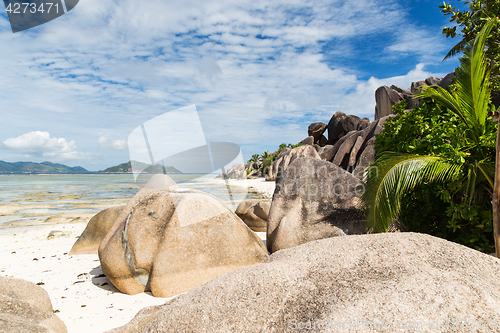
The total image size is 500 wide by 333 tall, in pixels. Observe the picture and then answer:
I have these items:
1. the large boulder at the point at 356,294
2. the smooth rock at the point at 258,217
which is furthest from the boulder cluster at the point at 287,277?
the smooth rock at the point at 258,217

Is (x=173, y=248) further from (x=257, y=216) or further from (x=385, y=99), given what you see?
(x=385, y=99)

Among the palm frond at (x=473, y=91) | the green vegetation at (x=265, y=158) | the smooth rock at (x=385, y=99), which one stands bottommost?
the green vegetation at (x=265, y=158)

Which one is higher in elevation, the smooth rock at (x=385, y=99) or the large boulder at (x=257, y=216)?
the smooth rock at (x=385, y=99)

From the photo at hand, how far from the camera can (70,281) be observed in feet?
14.6

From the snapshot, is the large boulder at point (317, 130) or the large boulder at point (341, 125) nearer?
the large boulder at point (341, 125)

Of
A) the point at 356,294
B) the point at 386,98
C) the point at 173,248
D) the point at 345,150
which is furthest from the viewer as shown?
the point at 386,98

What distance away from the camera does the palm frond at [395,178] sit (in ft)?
11.8

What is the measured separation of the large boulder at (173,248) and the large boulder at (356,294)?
4.72ft

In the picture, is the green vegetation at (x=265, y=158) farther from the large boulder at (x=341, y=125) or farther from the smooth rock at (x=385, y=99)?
the smooth rock at (x=385, y=99)

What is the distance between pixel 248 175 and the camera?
42.5 metres

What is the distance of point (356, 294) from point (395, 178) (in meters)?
2.38

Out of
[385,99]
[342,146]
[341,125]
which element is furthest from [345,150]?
[341,125]

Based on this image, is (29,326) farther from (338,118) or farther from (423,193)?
(338,118)

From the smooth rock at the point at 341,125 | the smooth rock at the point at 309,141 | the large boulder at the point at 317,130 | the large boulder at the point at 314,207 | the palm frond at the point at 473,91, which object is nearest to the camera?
the palm frond at the point at 473,91
